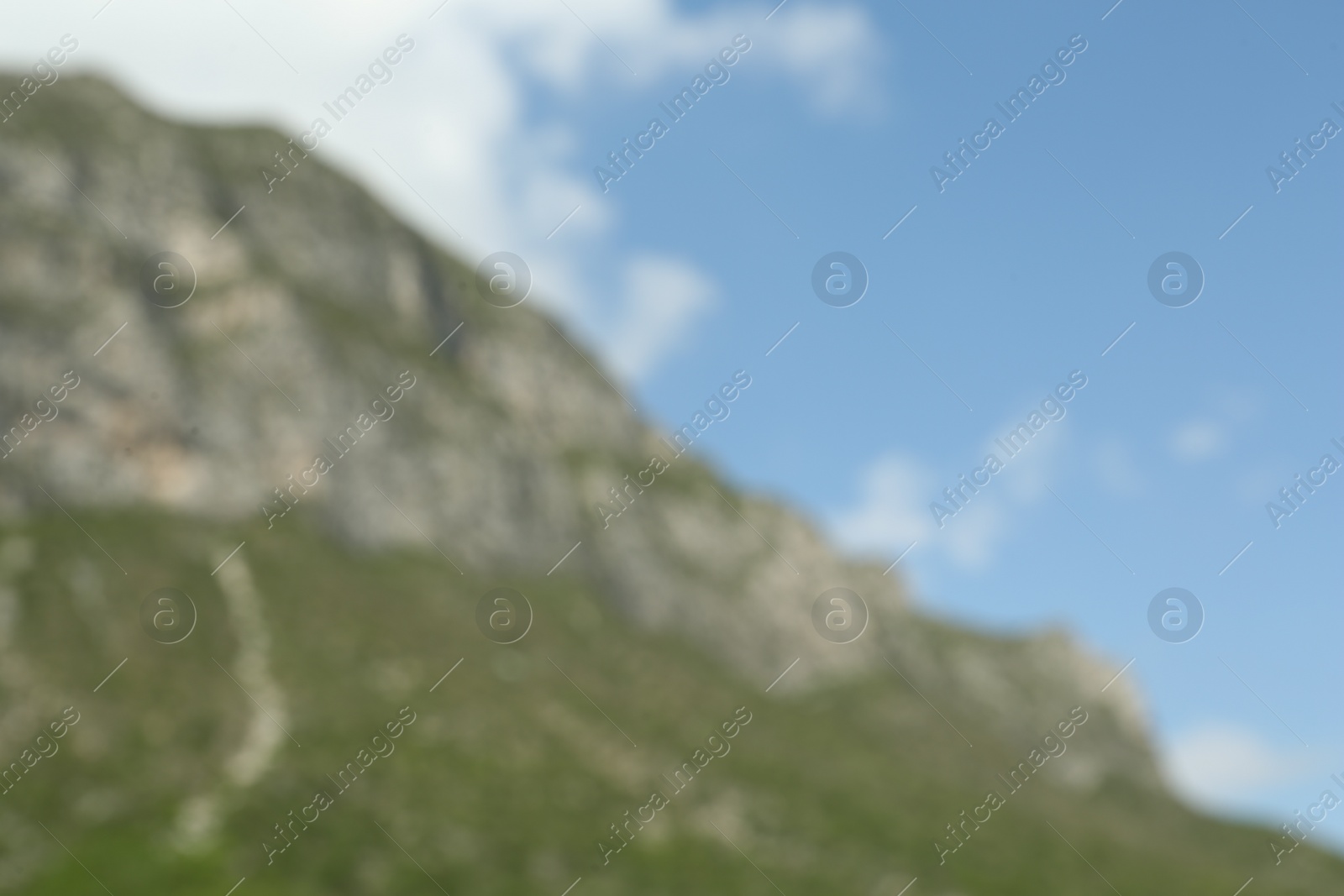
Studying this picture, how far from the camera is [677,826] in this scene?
18400cm

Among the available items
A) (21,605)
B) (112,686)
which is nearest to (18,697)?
Answer: (112,686)

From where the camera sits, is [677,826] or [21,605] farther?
[677,826]

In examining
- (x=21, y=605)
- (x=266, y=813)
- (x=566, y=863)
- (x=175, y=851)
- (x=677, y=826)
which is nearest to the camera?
(x=175, y=851)

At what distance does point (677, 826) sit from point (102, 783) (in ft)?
282

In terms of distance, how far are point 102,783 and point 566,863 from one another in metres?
61.3

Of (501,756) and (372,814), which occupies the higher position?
(501,756)

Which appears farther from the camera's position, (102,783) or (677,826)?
(677,826)

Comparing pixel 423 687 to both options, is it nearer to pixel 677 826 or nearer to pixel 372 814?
pixel 372 814

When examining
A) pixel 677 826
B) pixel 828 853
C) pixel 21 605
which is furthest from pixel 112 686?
pixel 828 853

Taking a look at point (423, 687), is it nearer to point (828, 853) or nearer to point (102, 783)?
point (102, 783)

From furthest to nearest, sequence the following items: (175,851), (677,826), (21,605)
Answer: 1. (677,826)
2. (21,605)
3. (175,851)

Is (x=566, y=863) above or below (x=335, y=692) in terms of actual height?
above

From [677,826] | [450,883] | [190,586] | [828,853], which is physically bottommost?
[190,586]

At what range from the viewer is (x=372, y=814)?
15262 cm
